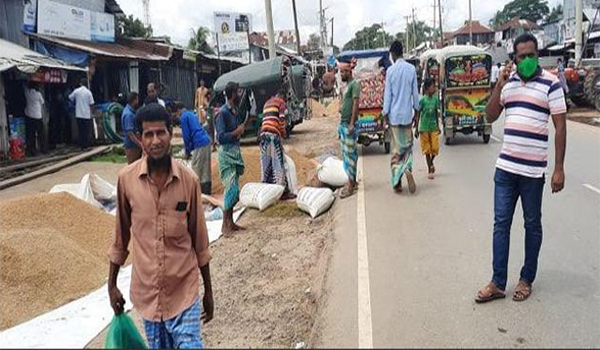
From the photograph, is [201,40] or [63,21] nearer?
[63,21]

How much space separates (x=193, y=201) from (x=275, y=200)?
6.27 metres

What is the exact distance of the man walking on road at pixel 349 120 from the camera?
911 centimetres

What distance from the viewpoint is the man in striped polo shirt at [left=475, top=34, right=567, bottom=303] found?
4660 mm

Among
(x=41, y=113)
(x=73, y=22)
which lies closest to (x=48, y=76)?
(x=41, y=113)

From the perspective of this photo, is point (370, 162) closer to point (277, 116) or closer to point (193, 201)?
point (277, 116)

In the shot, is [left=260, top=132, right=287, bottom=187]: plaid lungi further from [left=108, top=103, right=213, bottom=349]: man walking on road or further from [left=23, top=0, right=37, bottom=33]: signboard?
[left=23, top=0, right=37, bottom=33]: signboard

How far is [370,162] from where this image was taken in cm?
1311

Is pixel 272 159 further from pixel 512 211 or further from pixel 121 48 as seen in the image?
pixel 121 48

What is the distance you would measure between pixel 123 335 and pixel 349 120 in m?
6.80

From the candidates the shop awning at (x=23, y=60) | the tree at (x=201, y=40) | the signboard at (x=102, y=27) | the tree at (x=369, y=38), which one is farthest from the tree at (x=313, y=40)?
the shop awning at (x=23, y=60)

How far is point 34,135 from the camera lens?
15.9m

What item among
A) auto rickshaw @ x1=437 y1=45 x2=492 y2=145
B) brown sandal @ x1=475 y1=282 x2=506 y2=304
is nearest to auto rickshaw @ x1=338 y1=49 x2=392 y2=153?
auto rickshaw @ x1=437 y1=45 x2=492 y2=145

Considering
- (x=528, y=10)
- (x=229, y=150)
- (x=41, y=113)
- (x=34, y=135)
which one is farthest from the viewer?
(x=528, y=10)

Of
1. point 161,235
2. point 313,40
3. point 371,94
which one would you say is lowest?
point 161,235
